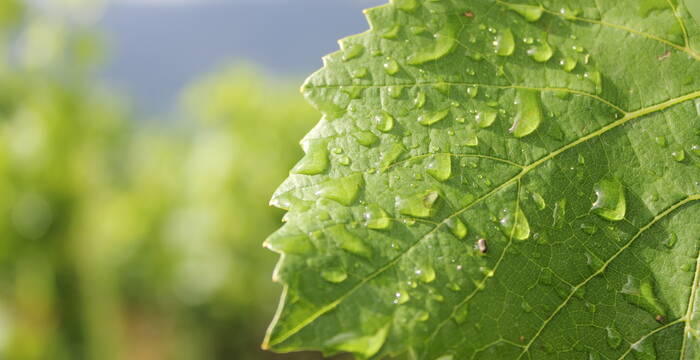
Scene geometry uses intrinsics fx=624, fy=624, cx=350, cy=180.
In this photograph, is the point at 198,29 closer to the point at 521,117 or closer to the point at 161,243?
the point at 161,243

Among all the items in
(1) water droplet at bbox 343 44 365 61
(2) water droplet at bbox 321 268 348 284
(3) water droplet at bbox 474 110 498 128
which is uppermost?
(1) water droplet at bbox 343 44 365 61

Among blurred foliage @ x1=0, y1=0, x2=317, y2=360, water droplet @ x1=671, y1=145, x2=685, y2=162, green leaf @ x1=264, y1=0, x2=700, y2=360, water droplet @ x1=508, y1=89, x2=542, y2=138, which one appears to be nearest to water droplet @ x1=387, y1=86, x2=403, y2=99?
green leaf @ x1=264, y1=0, x2=700, y2=360

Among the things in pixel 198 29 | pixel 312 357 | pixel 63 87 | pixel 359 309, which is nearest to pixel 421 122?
pixel 359 309

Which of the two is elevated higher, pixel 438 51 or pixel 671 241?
pixel 438 51

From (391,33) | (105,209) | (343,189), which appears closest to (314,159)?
(343,189)

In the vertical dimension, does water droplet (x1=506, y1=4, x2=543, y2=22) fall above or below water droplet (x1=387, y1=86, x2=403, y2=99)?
above

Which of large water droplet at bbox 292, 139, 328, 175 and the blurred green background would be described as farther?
the blurred green background

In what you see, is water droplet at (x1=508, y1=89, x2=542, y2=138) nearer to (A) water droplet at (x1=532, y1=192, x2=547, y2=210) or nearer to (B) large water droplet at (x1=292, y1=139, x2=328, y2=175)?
(A) water droplet at (x1=532, y1=192, x2=547, y2=210)

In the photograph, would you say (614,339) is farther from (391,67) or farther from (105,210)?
(105,210)
